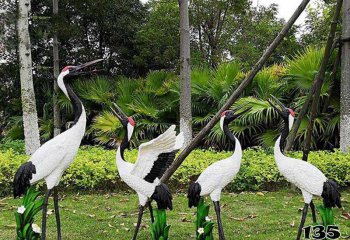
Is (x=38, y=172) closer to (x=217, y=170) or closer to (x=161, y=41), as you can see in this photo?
(x=217, y=170)

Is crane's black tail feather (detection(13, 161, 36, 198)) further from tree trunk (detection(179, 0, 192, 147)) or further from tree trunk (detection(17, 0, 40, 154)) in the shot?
tree trunk (detection(179, 0, 192, 147))

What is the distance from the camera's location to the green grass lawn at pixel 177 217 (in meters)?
4.42

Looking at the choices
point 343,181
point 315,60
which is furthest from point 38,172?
point 315,60

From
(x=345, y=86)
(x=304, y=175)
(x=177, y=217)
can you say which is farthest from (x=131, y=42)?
(x=304, y=175)

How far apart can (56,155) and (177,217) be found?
6.89 feet

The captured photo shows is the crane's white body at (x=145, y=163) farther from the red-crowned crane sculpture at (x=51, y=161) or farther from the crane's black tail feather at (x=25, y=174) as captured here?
the crane's black tail feather at (x=25, y=174)

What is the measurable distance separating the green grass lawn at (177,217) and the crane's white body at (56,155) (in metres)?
1.21

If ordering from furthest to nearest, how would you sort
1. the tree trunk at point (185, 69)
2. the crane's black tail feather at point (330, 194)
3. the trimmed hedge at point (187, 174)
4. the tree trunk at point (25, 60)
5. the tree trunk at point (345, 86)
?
the tree trunk at point (185, 69) → the tree trunk at point (25, 60) → the tree trunk at point (345, 86) → the trimmed hedge at point (187, 174) → the crane's black tail feather at point (330, 194)

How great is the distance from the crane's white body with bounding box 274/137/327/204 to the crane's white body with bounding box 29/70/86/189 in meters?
1.45

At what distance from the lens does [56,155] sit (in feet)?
10.9

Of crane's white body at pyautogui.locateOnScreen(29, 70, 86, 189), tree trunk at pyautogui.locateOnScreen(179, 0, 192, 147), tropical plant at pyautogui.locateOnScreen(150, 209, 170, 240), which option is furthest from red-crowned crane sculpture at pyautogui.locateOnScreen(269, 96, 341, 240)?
tree trunk at pyautogui.locateOnScreen(179, 0, 192, 147)

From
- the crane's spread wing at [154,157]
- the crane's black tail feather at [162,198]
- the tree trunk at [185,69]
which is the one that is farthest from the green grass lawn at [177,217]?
the tree trunk at [185,69]

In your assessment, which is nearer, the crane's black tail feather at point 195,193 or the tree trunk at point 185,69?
the crane's black tail feather at point 195,193

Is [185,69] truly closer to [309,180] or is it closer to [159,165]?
[159,165]
